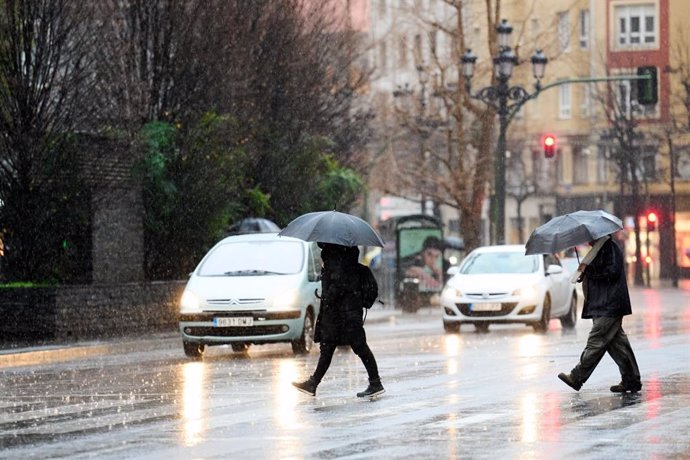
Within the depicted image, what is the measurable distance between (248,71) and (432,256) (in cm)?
1028

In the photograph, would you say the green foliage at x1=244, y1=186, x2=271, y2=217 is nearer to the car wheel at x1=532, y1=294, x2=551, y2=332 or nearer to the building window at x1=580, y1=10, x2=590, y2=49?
the car wheel at x1=532, y1=294, x2=551, y2=332

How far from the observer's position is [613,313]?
672 inches

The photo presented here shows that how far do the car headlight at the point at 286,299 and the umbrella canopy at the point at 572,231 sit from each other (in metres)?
7.98

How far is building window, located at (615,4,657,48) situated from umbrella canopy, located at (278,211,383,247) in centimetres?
7407

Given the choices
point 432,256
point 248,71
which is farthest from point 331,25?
point 248,71

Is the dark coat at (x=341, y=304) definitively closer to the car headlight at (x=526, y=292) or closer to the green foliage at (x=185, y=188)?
the car headlight at (x=526, y=292)

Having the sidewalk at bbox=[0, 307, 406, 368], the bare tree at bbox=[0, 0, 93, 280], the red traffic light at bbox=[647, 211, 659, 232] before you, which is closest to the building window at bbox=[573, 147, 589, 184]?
the red traffic light at bbox=[647, 211, 659, 232]

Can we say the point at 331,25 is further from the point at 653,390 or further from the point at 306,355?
the point at 653,390

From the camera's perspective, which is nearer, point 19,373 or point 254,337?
point 19,373

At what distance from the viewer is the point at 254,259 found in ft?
87.3

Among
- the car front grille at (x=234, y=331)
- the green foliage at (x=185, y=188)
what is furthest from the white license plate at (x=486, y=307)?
the car front grille at (x=234, y=331)

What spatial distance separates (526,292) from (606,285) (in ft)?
48.7

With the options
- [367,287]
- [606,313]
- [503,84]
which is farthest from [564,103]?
[367,287]

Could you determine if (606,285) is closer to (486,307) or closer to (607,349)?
(607,349)
